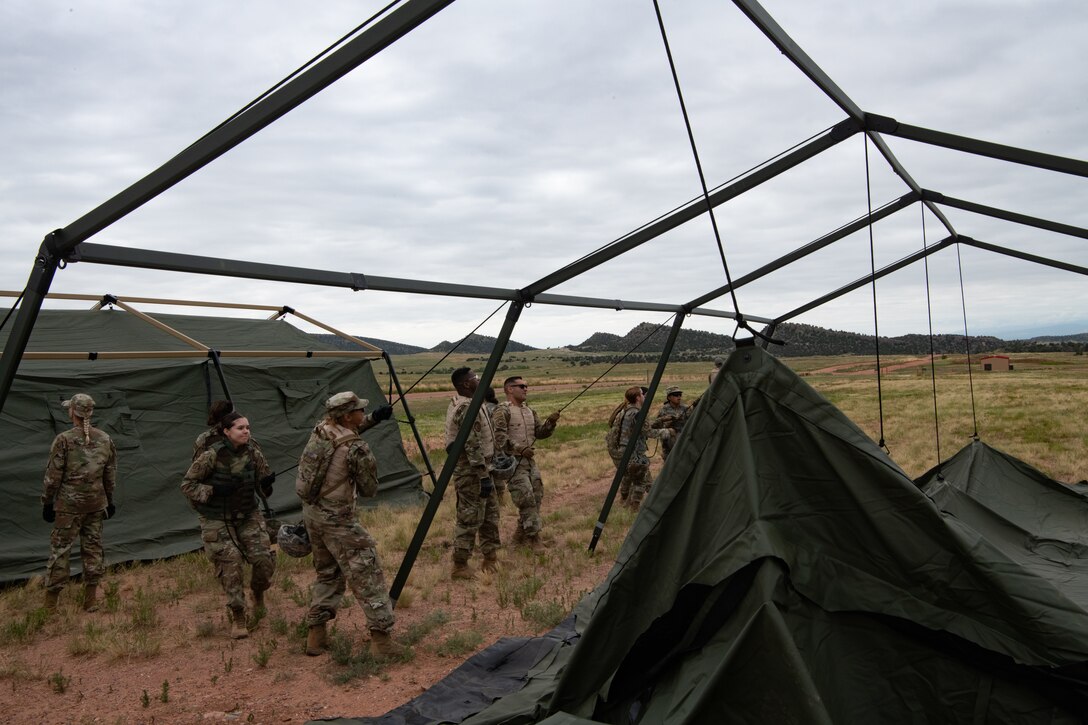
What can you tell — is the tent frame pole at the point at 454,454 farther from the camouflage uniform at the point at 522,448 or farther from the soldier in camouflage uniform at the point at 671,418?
the soldier in camouflage uniform at the point at 671,418

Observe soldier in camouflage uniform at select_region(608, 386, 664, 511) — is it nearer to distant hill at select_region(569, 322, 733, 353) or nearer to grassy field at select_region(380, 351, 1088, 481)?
grassy field at select_region(380, 351, 1088, 481)

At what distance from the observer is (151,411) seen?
9992mm

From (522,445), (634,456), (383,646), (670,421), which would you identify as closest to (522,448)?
(522,445)

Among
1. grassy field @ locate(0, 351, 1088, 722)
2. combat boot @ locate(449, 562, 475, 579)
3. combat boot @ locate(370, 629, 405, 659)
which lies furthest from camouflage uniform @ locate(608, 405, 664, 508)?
combat boot @ locate(370, 629, 405, 659)

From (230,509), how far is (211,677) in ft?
5.11

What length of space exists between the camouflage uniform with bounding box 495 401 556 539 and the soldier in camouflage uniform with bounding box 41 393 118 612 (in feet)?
14.9

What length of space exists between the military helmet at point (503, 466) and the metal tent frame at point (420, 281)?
227 cm

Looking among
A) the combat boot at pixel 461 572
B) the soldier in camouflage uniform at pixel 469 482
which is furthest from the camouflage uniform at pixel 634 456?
Answer: the combat boot at pixel 461 572

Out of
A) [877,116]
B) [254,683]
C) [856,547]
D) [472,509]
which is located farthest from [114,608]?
[877,116]

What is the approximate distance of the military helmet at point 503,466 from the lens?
354 inches

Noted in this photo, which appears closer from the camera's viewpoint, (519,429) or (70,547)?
(70,547)

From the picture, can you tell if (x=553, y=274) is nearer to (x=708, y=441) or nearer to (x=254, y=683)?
(x=708, y=441)

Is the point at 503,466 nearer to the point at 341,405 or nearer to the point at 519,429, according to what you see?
the point at 519,429

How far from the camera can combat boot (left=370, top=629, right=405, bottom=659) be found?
241 inches
